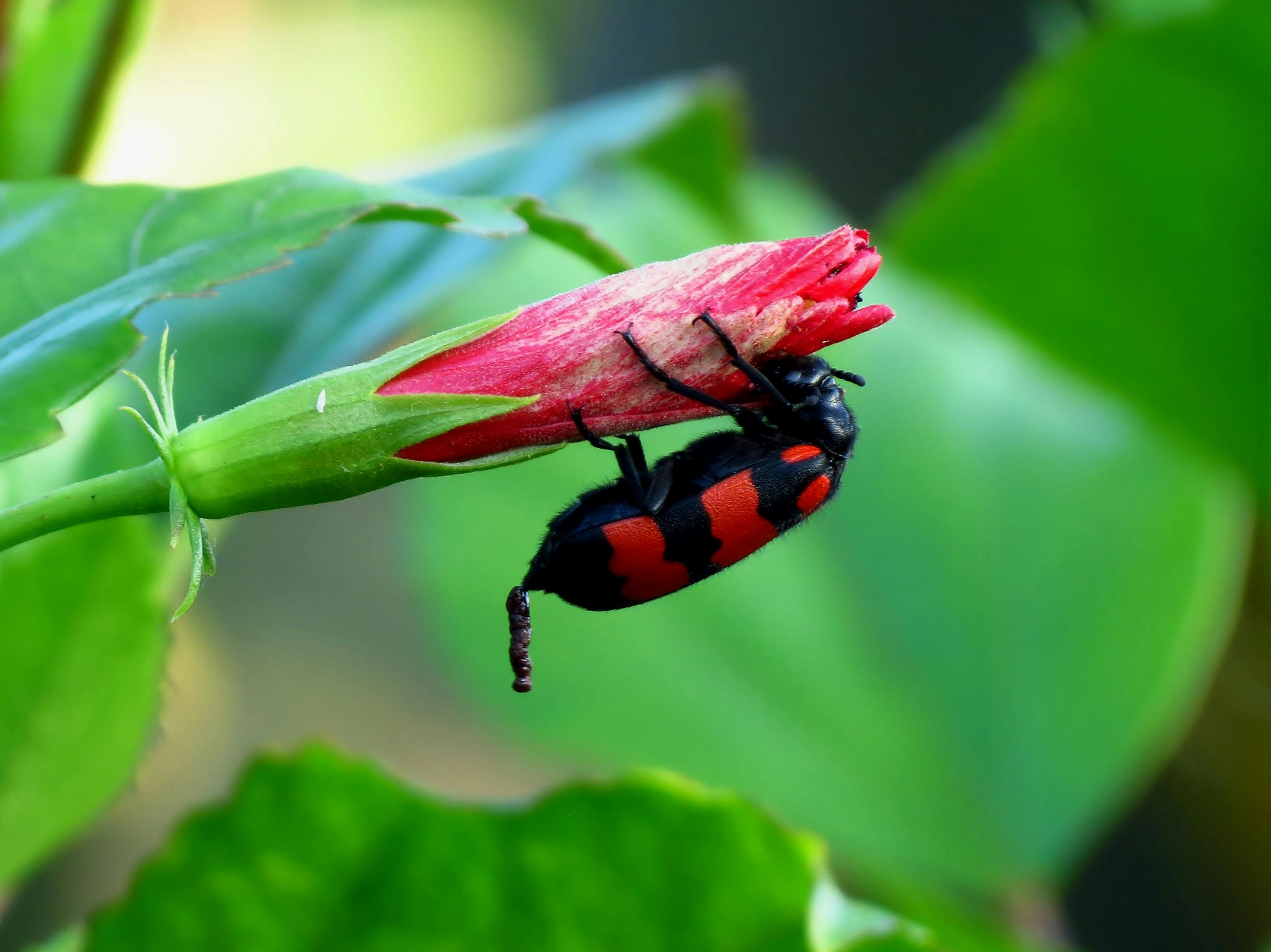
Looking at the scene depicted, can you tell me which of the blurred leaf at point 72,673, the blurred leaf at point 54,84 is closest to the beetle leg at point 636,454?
the blurred leaf at point 72,673

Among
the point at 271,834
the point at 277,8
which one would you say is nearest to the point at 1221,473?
the point at 271,834

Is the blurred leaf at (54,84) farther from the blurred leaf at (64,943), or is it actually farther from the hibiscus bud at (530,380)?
the blurred leaf at (64,943)

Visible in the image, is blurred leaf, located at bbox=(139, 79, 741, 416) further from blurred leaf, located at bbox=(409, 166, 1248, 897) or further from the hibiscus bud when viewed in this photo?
blurred leaf, located at bbox=(409, 166, 1248, 897)

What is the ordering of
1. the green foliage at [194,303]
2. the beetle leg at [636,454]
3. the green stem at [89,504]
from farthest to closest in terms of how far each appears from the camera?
the beetle leg at [636,454], the green foliage at [194,303], the green stem at [89,504]

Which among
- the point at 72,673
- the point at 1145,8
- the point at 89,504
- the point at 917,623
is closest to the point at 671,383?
the point at 89,504

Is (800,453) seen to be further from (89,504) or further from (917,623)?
(917,623)

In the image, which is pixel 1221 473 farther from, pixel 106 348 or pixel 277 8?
pixel 277 8

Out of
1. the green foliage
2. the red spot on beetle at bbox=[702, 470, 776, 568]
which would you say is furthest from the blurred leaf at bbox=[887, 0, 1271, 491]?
the red spot on beetle at bbox=[702, 470, 776, 568]

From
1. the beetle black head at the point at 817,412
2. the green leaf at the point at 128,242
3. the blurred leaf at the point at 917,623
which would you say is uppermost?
the green leaf at the point at 128,242
